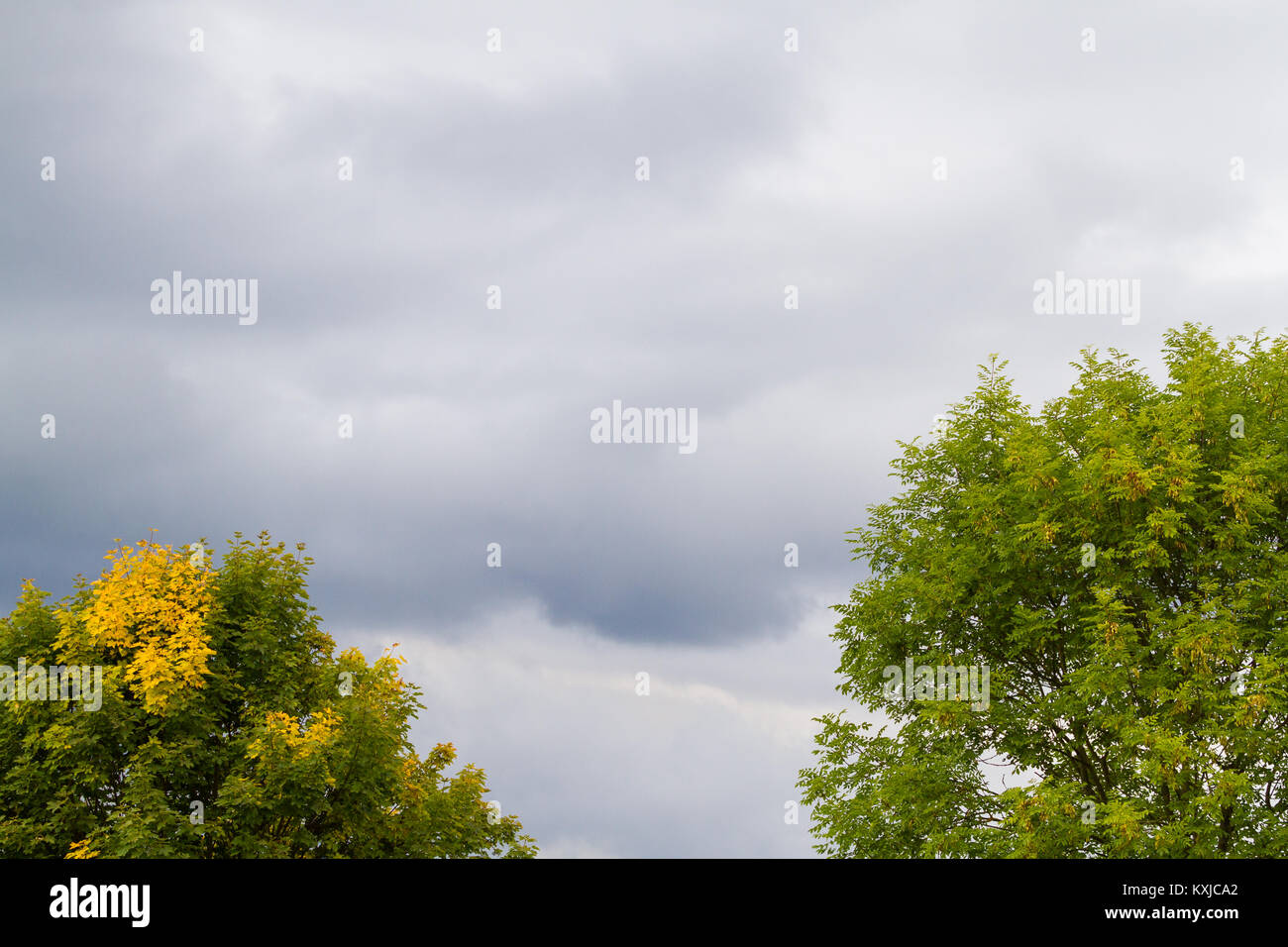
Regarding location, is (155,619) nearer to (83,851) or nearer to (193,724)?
(193,724)

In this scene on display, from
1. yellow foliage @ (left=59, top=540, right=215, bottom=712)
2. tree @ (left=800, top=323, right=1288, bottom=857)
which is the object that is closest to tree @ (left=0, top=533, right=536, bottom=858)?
yellow foliage @ (left=59, top=540, right=215, bottom=712)

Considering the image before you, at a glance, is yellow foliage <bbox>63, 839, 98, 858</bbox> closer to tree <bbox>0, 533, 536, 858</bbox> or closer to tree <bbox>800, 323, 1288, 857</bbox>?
tree <bbox>0, 533, 536, 858</bbox>

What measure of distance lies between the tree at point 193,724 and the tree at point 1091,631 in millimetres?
12960

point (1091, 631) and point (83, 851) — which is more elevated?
point (1091, 631)

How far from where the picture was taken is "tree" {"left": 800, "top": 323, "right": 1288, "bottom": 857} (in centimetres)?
2264

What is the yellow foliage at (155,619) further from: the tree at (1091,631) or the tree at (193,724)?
the tree at (1091,631)

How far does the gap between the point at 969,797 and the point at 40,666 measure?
79.1ft

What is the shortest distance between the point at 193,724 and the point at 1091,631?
2201 centimetres

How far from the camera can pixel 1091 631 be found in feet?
80.0

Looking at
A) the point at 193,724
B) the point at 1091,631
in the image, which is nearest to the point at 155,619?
the point at 193,724

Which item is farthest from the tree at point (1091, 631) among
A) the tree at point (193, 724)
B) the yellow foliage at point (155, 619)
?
the yellow foliage at point (155, 619)

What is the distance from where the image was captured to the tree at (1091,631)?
22.6 meters

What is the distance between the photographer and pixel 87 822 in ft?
83.8

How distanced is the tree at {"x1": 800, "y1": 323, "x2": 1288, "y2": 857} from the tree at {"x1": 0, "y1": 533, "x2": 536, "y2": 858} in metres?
13.0
